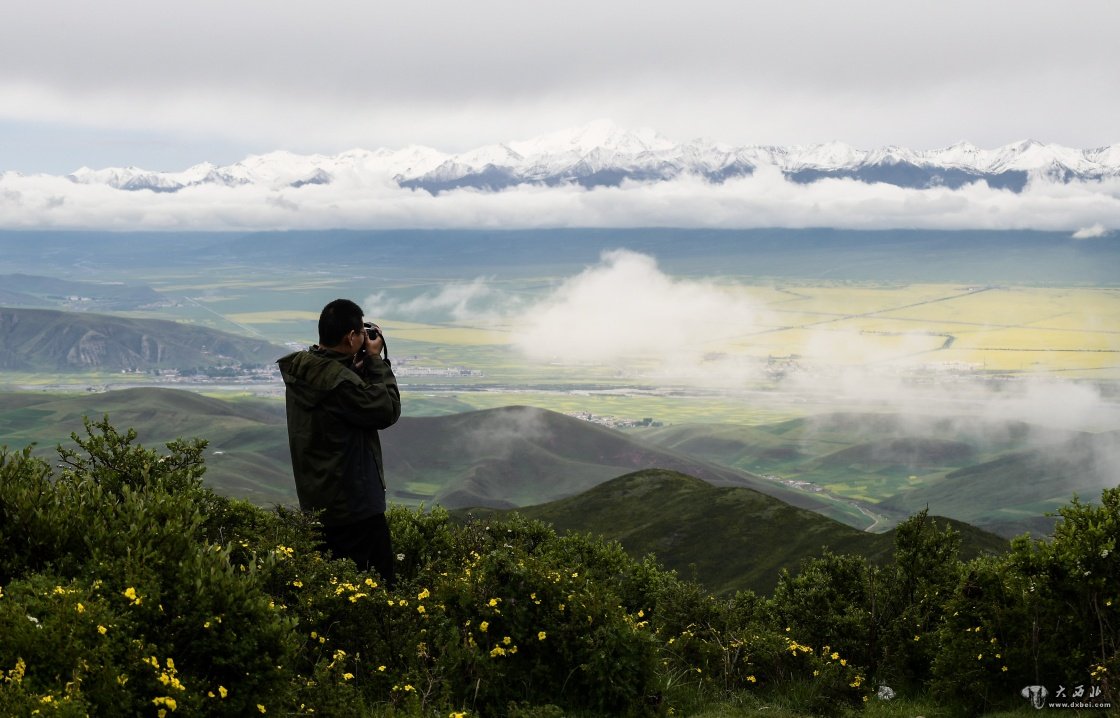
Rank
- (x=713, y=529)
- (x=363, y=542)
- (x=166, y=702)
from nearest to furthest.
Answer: (x=166, y=702), (x=363, y=542), (x=713, y=529)

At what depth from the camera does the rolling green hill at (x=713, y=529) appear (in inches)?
5034

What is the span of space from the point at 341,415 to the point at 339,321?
3.26ft

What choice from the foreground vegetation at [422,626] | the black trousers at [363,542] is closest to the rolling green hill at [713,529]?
the foreground vegetation at [422,626]

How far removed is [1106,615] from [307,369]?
29.2 feet

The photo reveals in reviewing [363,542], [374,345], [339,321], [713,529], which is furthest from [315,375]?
[713,529]

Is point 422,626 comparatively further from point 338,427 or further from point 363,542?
point 338,427

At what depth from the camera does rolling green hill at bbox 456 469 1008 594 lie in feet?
420

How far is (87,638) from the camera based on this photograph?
270 inches

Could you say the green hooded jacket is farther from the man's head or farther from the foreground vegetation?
the foreground vegetation

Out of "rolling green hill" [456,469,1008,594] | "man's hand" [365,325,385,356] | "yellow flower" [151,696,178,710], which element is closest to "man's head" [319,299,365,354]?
"man's hand" [365,325,385,356]

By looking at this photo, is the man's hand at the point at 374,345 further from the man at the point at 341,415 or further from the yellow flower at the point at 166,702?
the yellow flower at the point at 166,702

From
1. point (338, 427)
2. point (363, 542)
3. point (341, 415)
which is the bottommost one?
point (363, 542)

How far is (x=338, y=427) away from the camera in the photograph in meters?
10.7

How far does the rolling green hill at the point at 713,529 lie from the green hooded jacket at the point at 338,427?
4030 inches
